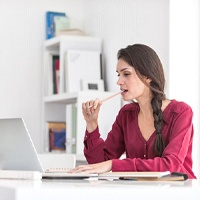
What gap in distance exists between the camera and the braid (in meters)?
2.24

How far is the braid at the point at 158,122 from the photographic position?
224cm

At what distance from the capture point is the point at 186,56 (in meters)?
3.26

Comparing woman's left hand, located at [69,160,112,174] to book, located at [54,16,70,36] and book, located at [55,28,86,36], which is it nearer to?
book, located at [55,28,86,36]

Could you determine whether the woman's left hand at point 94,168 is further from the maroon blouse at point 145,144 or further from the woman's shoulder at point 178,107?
the woman's shoulder at point 178,107

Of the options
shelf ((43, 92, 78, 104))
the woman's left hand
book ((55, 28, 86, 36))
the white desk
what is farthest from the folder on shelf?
the white desk

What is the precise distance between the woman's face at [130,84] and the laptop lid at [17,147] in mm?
760

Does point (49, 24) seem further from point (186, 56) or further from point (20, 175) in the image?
point (20, 175)

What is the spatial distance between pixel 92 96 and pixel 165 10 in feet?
2.55

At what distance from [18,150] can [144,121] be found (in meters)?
0.84

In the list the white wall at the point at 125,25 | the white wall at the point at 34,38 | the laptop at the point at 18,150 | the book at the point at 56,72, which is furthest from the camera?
the book at the point at 56,72

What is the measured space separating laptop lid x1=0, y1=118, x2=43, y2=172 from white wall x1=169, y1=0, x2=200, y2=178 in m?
1.63

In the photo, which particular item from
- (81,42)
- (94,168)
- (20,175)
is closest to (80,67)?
(81,42)

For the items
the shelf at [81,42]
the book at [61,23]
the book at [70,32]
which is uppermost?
the book at [61,23]

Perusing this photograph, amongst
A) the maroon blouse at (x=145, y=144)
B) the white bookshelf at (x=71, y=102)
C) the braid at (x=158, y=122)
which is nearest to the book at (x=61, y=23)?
→ the white bookshelf at (x=71, y=102)
